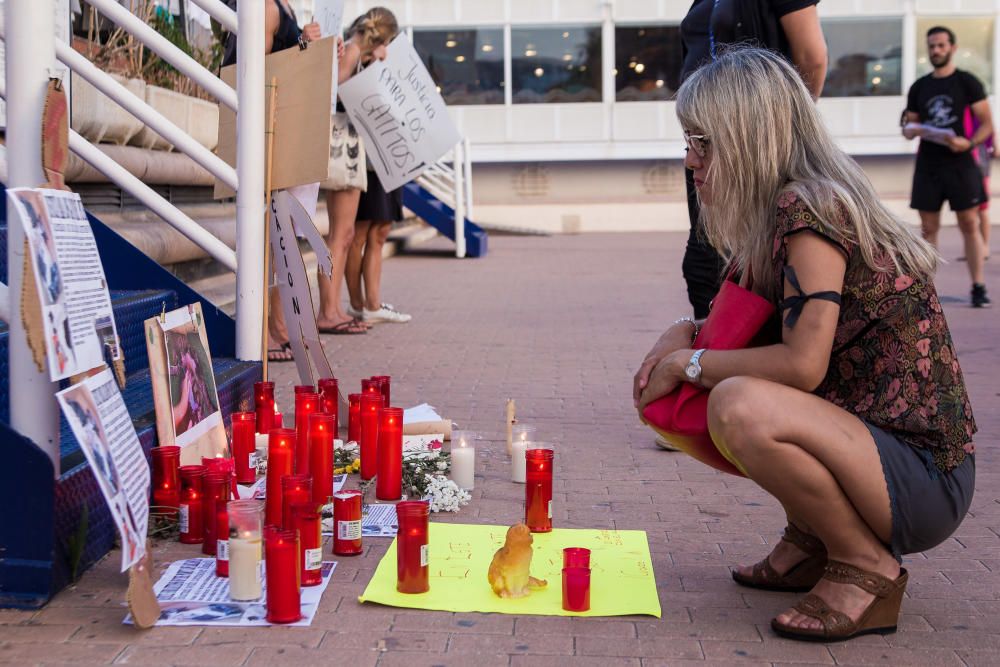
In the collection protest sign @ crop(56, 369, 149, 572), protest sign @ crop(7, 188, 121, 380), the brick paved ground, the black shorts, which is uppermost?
the black shorts

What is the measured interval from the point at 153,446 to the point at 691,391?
1840mm

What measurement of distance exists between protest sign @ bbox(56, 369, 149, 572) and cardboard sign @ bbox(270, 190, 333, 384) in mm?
2288

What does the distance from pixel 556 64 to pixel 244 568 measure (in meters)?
28.8

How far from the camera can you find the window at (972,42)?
99.8 feet

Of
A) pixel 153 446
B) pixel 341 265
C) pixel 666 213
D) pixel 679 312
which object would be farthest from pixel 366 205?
pixel 666 213

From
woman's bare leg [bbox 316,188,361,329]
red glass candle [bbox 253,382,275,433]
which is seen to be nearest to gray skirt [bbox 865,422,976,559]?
red glass candle [bbox 253,382,275,433]

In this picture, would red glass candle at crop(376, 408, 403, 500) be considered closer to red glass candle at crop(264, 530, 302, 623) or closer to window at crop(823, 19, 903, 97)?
red glass candle at crop(264, 530, 302, 623)

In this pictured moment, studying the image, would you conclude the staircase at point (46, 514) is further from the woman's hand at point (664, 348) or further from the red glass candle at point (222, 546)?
the woman's hand at point (664, 348)

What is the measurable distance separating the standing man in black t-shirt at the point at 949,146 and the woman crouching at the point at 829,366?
7772mm

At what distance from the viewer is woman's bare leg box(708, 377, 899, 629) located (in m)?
3.09

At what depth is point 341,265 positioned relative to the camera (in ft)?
28.4

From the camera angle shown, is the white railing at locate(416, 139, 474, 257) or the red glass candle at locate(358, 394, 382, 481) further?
the white railing at locate(416, 139, 474, 257)

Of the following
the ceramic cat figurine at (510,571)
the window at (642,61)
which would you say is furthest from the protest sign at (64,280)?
the window at (642,61)

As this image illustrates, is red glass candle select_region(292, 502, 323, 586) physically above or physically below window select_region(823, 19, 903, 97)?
below
